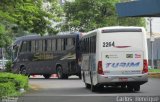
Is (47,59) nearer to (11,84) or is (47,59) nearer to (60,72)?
(60,72)

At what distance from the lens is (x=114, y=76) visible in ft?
83.1

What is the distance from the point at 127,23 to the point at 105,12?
273 centimetres

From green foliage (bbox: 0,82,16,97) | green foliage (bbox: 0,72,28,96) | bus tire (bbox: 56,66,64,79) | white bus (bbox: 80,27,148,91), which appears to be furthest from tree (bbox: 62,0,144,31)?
green foliage (bbox: 0,82,16,97)

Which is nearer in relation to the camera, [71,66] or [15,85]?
[15,85]

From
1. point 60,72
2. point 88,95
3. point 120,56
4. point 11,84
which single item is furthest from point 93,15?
point 11,84

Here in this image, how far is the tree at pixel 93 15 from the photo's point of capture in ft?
198

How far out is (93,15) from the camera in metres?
60.8

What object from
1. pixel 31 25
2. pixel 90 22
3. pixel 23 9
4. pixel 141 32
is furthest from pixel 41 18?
pixel 90 22

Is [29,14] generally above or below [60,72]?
above

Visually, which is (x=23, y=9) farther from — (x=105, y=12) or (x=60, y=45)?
(x=105, y=12)

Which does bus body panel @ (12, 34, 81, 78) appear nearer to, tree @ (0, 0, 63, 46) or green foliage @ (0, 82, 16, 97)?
tree @ (0, 0, 63, 46)

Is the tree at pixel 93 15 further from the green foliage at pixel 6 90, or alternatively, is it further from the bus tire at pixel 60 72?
the green foliage at pixel 6 90

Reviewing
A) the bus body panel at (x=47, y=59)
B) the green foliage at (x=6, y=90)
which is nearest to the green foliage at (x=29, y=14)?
the green foliage at (x=6, y=90)

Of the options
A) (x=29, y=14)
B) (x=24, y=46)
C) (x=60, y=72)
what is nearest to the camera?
(x=29, y=14)
